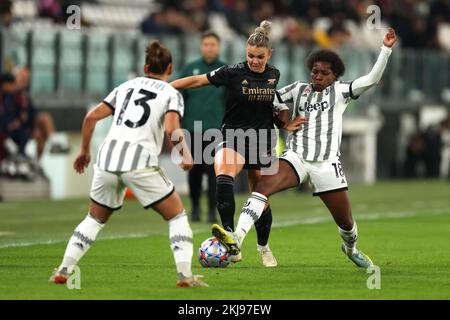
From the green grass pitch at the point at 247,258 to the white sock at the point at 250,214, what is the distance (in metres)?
0.36

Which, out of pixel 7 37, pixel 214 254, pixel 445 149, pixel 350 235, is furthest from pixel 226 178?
pixel 445 149

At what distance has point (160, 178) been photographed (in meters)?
9.35

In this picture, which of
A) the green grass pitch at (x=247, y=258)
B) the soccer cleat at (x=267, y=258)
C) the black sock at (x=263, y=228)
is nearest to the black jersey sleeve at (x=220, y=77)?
the black sock at (x=263, y=228)

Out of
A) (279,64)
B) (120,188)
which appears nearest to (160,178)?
(120,188)

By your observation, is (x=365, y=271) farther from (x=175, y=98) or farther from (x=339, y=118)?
(x=175, y=98)

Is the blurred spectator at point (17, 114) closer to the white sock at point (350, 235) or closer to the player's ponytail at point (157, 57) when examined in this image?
the white sock at point (350, 235)

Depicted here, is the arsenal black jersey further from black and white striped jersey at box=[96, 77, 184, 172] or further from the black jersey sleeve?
black and white striped jersey at box=[96, 77, 184, 172]

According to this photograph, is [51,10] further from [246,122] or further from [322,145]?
[322,145]

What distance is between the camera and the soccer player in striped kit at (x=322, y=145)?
10789 mm

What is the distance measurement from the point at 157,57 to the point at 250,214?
1.83 metres

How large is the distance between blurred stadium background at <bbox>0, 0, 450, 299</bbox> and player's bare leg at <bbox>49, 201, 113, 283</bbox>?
0.21m

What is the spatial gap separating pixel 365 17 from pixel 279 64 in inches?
227

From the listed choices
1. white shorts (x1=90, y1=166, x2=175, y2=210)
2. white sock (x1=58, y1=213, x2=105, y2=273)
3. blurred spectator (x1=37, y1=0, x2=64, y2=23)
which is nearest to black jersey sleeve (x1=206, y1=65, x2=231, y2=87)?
white shorts (x1=90, y1=166, x2=175, y2=210)

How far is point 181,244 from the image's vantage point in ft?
30.6
